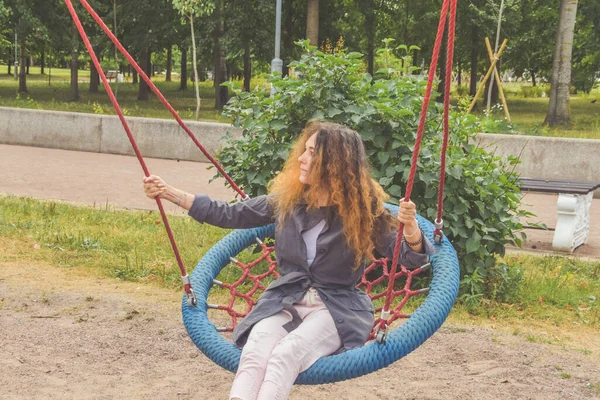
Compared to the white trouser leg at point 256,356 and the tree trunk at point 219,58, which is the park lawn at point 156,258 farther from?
the tree trunk at point 219,58

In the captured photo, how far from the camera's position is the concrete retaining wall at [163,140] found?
10.5 m

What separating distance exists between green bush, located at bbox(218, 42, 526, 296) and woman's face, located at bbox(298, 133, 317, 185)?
1.96m

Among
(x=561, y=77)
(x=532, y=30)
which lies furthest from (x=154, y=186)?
(x=532, y=30)

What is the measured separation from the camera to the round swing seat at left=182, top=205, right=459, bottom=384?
2832mm

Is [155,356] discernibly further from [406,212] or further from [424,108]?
[424,108]

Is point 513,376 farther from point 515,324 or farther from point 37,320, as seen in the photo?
point 37,320

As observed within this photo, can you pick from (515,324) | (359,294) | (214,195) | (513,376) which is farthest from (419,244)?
(214,195)

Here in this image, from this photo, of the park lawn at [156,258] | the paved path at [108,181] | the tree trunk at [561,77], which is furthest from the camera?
the tree trunk at [561,77]

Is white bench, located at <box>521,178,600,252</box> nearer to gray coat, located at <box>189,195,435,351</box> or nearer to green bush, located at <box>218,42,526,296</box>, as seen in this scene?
green bush, located at <box>218,42,526,296</box>

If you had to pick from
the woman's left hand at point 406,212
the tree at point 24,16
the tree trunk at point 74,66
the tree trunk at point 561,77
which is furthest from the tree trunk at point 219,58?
the woman's left hand at point 406,212

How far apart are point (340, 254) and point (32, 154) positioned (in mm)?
10450

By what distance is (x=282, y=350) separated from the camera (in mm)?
2801

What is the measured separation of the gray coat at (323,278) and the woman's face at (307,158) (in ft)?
0.40

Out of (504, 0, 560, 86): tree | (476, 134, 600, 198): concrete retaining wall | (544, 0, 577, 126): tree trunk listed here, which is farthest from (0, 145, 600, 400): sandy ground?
(504, 0, 560, 86): tree
